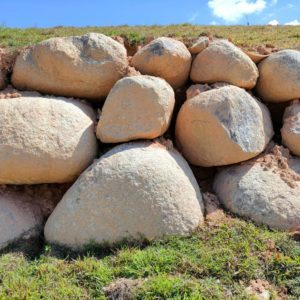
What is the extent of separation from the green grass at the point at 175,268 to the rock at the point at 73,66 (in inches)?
64.2

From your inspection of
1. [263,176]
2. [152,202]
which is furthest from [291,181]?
[152,202]

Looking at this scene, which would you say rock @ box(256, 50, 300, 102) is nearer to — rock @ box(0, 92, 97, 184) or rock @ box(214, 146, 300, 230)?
rock @ box(214, 146, 300, 230)

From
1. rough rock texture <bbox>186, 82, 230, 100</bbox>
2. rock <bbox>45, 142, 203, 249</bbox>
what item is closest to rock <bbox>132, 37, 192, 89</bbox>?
rough rock texture <bbox>186, 82, 230, 100</bbox>

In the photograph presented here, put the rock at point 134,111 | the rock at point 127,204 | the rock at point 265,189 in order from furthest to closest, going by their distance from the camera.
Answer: the rock at point 134,111 → the rock at point 265,189 → the rock at point 127,204

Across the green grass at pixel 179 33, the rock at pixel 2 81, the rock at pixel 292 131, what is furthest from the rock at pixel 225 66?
the rock at pixel 2 81

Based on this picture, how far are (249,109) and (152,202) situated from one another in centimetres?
130

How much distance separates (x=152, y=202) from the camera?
11.3 feet

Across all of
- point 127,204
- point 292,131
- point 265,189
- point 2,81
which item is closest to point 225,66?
point 292,131

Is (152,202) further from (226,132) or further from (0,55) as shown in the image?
(0,55)

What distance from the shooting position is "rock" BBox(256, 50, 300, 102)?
4.25m

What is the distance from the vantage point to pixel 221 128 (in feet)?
12.5

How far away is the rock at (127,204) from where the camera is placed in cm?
343

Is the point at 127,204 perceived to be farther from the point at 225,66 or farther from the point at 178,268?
the point at 225,66

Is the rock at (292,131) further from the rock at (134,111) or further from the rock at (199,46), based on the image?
the rock at (134,111)
